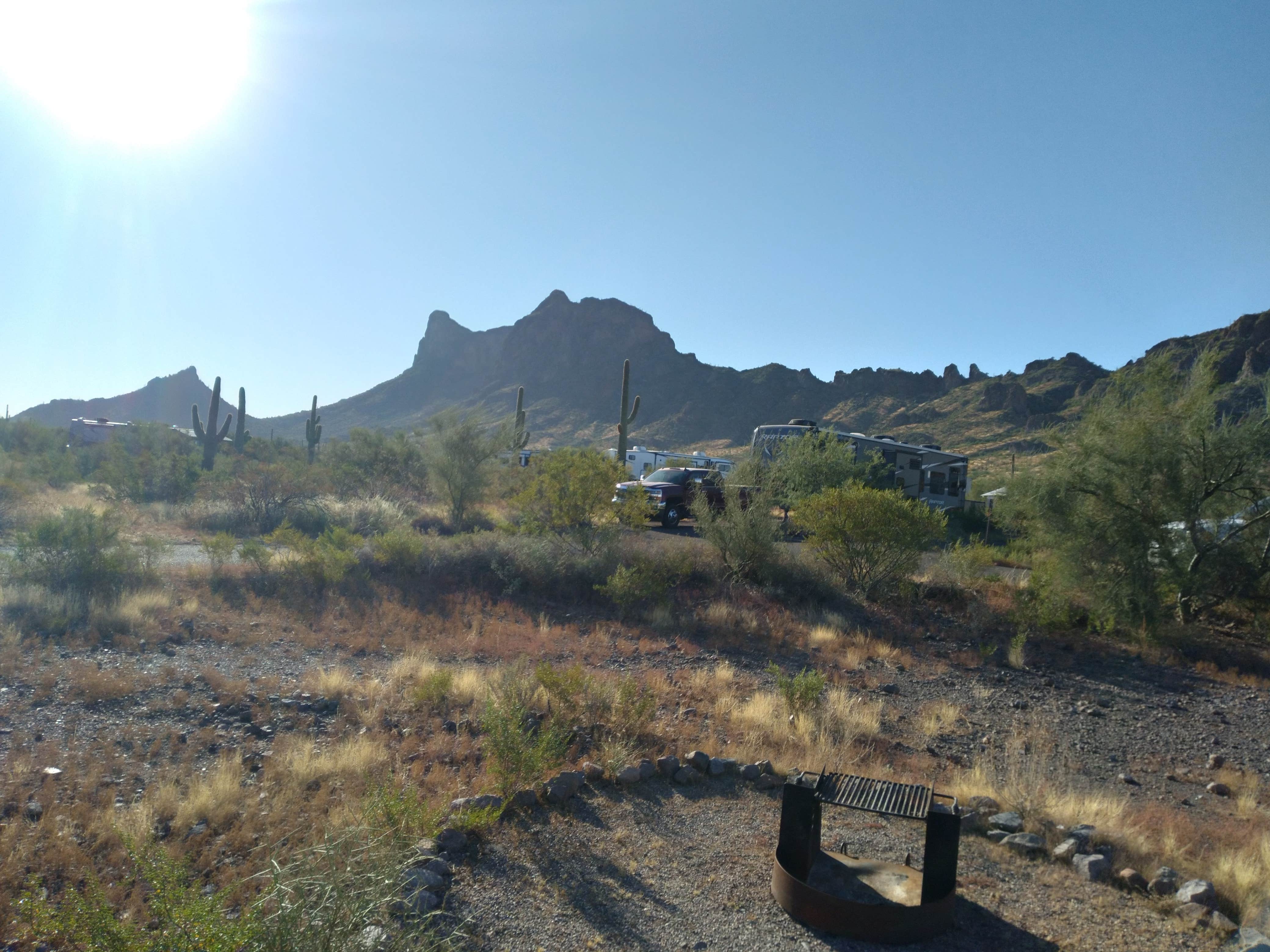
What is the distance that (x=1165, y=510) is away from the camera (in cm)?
1207

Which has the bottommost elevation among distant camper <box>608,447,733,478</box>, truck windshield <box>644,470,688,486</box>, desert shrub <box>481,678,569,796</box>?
desert shrub <box>481,678,569,796</box>

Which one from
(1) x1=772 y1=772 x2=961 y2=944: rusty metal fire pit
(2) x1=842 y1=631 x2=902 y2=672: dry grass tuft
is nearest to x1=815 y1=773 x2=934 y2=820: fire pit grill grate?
(1) x1=772 y1=772 x2=961 y2=944: rusty metal fire pit

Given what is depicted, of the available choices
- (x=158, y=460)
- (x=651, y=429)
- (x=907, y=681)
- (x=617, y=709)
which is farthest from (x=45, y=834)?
(x=651, y=429)

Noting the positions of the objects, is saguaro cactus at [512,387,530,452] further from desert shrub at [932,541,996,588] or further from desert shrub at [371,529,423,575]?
desert shrub at [932,541,996,588]

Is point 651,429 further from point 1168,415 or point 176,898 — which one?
point 176,898

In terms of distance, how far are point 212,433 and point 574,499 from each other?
24152 mm

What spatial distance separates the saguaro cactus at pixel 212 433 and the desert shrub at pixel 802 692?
2735cm

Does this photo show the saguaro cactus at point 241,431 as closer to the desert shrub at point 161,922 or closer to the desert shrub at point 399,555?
the desert shrub at point 399,555

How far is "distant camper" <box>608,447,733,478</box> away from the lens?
107ft

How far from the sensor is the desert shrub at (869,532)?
13.8m

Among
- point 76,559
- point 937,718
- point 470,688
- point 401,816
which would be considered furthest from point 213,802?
→ point 76,559

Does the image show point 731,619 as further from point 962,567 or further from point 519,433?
point 519,433

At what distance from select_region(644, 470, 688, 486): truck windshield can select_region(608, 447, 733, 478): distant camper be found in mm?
7391

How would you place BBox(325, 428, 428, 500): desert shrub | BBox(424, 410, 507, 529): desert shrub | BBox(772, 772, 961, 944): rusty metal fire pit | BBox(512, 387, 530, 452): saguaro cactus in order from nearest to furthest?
BBox(772, 772, 961, 944): rusty metal fire pit < BBox(424, 410, 507, 529): desert shrub < BBox(325, 428, 428, 500): desert shrub < BBox(512, 387, 530, 452): saguaro cactus
